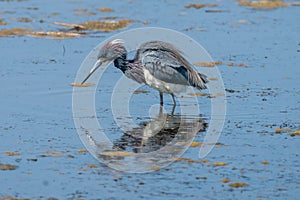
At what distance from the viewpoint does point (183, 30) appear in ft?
53.7

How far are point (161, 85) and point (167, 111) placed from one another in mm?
382

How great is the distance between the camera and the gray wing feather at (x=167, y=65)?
10680 millimetres

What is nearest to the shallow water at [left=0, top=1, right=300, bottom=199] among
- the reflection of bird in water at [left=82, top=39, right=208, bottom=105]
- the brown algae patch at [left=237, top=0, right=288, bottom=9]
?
the reflection of bird in water at [left=82, top=39, right=208, bottom=105]

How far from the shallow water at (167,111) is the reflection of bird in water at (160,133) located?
18cm

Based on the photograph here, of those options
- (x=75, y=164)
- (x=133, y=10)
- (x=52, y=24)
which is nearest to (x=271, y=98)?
(x=75, y=164)

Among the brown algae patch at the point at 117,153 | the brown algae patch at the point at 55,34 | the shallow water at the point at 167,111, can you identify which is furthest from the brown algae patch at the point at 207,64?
the brown algae patch at the point at 117,153

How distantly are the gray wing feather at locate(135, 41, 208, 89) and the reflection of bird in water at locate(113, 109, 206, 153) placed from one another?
560mm

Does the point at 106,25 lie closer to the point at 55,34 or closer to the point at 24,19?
the point at 55,34

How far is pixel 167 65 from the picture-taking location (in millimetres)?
10719

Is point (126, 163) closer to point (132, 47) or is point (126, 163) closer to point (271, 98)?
point (271, 98)

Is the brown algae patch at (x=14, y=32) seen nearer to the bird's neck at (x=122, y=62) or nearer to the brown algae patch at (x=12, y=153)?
the bird's neck at (x=122, y=62)

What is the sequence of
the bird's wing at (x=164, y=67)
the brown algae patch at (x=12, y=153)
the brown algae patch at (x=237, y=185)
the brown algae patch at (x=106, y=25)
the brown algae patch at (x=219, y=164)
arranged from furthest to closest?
the brown algae patch at (x=106, y=25) < the bird's wing at (x=164, y=67) < the brown algae patch at (x=12, y=153) < the brown algae patch at (x=219, y=164) < the brown algae patch at (x=237, y=185)

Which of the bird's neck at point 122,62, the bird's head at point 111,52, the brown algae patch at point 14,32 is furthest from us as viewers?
the brown algae patch at point 14,32

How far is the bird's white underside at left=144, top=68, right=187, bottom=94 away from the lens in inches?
423
